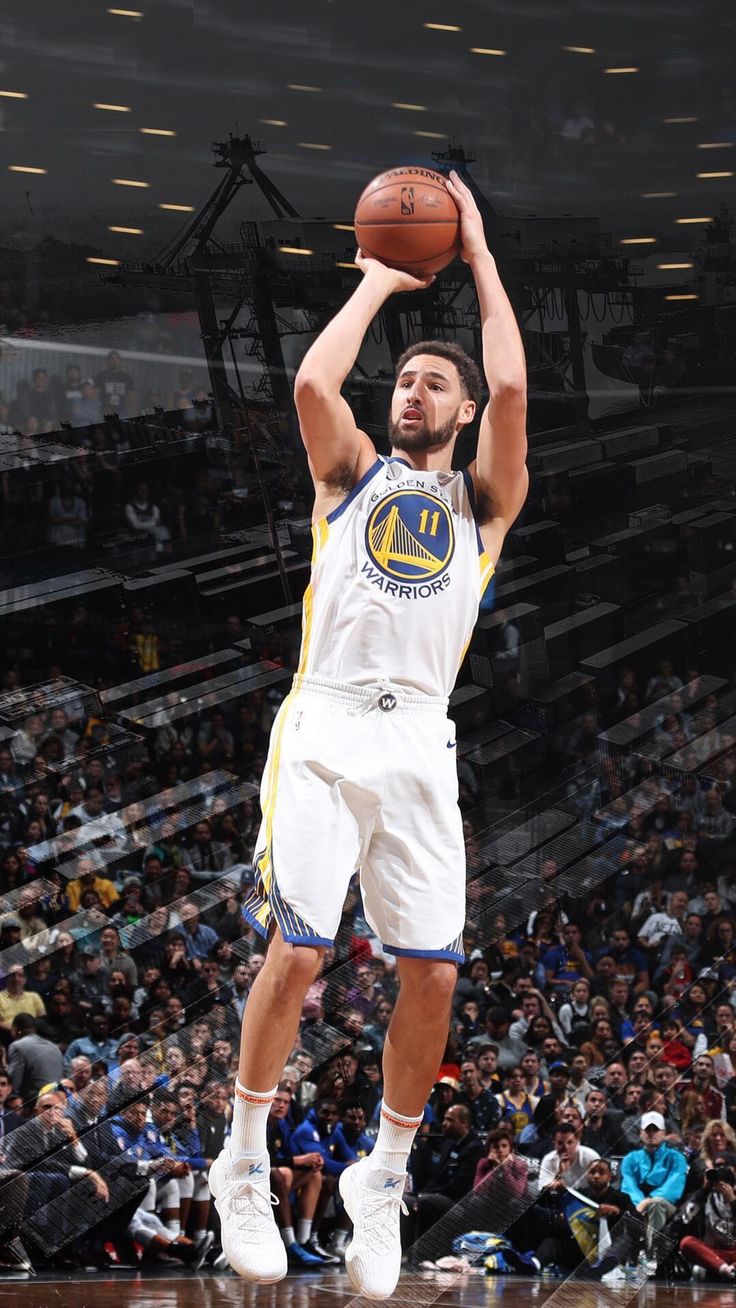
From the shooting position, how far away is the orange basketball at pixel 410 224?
406 centimetres

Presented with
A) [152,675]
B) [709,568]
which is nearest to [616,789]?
[709,568]

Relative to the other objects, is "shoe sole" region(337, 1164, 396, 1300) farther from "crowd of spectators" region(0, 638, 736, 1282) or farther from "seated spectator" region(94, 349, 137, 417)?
"seated spectator" region(94, 349, 137, 417)

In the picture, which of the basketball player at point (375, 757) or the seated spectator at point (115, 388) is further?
the seated spectator at point (115, 388)

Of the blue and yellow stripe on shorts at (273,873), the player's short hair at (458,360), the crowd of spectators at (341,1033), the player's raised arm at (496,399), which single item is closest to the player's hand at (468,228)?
the player's raised arm at (496,399)

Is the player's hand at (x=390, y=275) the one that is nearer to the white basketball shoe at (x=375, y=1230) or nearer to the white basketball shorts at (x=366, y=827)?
the white basketball shorts at (x=366, y=827)

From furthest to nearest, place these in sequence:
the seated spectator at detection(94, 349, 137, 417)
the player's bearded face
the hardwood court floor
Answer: the seated spectator at detection(94, 349, 137, 417)
the hardwood court floor
the player's bearded face

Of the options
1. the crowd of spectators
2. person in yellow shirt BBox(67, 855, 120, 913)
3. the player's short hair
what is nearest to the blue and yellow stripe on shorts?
the player's short hair

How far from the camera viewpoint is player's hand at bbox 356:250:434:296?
4035 millimetres

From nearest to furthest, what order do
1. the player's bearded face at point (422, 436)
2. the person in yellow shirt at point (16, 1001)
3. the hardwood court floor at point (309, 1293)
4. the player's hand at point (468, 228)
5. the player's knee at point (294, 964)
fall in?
the player's knee at point (294, 964), the player's hand at point (468, 228), the player's bearded face at point (422, 436), the hardwood court floor at point (309, 1293), the person in yellow shirt at point (16, 1001)

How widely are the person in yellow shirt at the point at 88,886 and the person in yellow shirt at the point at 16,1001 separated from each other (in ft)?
1.63

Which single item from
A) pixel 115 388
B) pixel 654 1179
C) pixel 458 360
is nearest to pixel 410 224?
pixel 458 360

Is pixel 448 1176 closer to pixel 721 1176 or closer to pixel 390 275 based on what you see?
pixel 721 1176

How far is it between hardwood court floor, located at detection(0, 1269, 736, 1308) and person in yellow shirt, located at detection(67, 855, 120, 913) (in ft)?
6.51

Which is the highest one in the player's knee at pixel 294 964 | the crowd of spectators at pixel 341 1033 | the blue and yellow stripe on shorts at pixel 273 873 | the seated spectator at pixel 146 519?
the seated spectator at pixel 146 519
